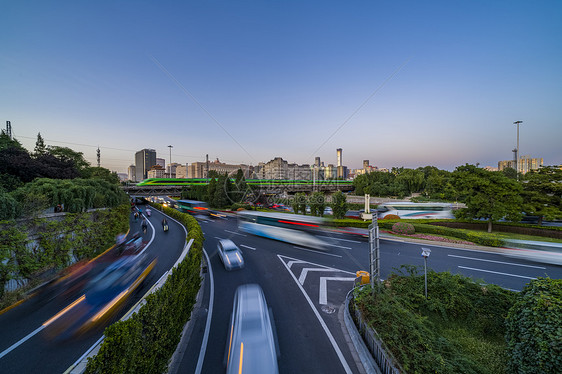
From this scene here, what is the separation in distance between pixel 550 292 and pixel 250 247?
16.2 m

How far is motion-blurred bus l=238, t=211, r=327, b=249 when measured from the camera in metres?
18.8

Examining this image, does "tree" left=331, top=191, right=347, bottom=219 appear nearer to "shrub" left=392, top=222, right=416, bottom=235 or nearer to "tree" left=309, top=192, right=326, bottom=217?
"tree" left=309, top=192, right=326, bottom=217

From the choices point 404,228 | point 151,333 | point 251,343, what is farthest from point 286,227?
point 151,333

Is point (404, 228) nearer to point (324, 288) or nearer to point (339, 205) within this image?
point (339, 205)

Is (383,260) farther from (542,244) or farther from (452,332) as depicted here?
(542,244)

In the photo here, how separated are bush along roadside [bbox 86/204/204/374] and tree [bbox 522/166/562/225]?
3155 centimetres

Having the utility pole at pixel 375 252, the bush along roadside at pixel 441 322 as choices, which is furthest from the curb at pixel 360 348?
the utility pole at pixel 375 252

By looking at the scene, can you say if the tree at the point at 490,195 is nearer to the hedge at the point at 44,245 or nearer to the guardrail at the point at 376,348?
the guardrail at the point at 376,348

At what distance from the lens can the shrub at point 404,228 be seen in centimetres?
2042

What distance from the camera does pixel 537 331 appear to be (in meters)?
4.74

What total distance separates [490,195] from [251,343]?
26.5m

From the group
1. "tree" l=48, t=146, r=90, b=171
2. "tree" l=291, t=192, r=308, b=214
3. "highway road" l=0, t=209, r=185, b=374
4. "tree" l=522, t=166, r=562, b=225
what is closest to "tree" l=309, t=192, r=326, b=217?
"tree" l=291, t=192, r=308, b=214

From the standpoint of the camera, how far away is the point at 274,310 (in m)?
9.01

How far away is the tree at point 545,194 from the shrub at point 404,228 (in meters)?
11.9
